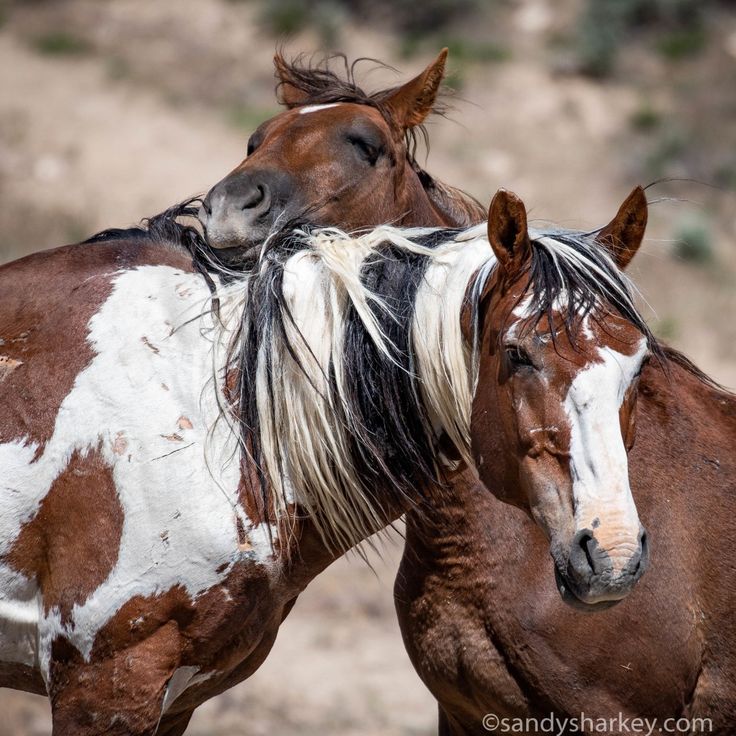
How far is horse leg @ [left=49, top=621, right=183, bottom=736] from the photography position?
7.68 ft

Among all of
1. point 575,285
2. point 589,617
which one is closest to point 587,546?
point 575,285

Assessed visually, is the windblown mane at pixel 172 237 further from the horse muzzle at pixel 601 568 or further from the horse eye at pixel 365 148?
the horse muzzle at pixel 601 568

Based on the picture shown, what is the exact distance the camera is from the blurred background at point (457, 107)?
1121 cm

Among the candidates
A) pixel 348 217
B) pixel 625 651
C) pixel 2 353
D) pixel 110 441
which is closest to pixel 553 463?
pixel 625 651

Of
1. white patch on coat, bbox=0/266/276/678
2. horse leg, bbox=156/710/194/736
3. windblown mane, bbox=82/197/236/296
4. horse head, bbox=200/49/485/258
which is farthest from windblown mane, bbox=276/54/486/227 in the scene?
horse leg, bbox=156/710/194/736

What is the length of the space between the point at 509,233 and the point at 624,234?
0.34 metres

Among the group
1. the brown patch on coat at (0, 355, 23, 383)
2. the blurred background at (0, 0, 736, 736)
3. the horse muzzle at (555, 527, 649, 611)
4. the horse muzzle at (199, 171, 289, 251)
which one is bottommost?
the horse muzzle at (555, 527, 649, 611)

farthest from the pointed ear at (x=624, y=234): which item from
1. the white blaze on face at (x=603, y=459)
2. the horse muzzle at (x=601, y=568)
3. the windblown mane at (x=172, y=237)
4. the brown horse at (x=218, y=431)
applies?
the windblown mane at (x=172, y=237)

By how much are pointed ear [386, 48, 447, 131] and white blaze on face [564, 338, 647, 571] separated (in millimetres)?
2109

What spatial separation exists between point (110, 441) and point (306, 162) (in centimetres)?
159

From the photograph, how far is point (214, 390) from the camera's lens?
250 centimetres

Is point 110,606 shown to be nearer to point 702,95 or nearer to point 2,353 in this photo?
point 2,353

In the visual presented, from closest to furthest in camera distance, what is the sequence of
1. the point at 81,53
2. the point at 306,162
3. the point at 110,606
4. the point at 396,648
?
1. the point at 110,606
2. the point at 306,162
3. the point at 396,648
4. the point at 81,53

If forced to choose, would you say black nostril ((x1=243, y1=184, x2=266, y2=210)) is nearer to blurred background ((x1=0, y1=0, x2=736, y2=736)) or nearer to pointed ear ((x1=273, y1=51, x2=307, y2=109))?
pointed ear ((x1=273, y1=51, x2=307, y2=109))
